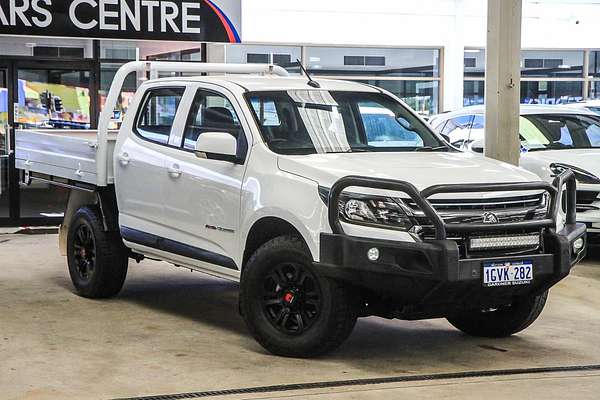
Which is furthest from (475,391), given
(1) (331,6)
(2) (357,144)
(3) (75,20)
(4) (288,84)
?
(1) (331,6)

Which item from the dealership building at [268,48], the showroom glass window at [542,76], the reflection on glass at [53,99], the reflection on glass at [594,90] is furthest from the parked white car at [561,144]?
the reflection on glass at [594,90]

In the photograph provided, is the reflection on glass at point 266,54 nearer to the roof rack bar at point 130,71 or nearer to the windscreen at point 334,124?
the roof rack bar at point 130,71

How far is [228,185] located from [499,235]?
201 cm

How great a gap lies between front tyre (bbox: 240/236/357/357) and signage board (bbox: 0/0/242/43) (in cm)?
777

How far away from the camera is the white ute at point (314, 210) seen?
621 centimetres

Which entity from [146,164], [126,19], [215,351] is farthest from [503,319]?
[126,19]

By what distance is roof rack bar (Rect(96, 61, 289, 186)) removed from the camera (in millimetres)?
8727

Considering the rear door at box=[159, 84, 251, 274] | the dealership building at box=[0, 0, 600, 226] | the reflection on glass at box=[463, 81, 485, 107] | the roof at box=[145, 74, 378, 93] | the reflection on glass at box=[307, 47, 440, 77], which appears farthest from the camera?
the reflection on glass at box=[463, 81, 485, 107]

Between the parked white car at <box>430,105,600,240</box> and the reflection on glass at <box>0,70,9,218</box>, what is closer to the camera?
the parked white car at <box>430,105,600,240</box>

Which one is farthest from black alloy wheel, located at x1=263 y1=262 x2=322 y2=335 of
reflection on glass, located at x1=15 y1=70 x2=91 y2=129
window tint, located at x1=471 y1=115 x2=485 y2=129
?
reflection on glass, located at x1=15 y1=70 x2=91 y2=129

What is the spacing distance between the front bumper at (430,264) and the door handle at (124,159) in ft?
8.94

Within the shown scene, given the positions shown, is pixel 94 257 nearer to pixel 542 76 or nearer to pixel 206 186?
pixel 206 186

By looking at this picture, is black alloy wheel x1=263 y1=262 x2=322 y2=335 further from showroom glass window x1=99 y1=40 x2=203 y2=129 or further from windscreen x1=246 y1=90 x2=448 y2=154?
showroom glass window x1=99 y1=40 x2=203 y2=129

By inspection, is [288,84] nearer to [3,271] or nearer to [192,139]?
[192,139]
